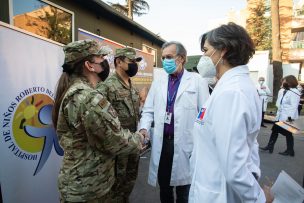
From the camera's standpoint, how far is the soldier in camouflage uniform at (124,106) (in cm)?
309

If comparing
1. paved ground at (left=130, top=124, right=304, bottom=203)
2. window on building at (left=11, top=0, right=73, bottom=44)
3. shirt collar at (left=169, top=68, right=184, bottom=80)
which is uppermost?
window on building at (left=11, top=0, right=73, bottom=44)

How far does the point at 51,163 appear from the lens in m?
2.53

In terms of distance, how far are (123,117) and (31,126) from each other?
1123mm

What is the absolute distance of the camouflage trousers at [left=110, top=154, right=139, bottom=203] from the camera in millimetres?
3020

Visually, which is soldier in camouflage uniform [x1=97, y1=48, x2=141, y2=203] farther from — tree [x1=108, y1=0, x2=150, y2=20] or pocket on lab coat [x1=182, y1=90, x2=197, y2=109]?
tree [x1=108, y1=0, x2=150, y2=20]

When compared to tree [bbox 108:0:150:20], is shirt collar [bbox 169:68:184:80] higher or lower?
lower

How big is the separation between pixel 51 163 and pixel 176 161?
4.04 ft

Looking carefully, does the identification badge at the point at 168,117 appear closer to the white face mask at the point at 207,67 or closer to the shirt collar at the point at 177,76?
the shirt collar at the point at 177,76

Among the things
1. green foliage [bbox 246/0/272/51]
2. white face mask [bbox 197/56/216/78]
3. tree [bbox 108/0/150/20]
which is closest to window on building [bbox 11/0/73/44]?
white face mask [bbox 197/56/216/78]

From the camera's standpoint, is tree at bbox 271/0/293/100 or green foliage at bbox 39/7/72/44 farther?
tree at bbox 271/0/293/100

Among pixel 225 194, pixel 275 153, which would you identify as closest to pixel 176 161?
pixel 225 194

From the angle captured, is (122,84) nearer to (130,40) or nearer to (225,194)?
(225,194)

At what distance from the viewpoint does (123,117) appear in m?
3.14

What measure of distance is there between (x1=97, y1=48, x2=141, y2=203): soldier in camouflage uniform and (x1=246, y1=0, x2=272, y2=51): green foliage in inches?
1188
